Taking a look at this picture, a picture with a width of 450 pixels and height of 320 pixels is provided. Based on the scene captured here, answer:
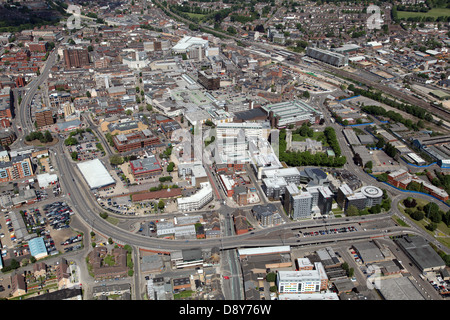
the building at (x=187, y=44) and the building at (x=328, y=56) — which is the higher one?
the building at (x=187, y=44)

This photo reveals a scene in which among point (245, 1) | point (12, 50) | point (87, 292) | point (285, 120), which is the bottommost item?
point (87, 292)

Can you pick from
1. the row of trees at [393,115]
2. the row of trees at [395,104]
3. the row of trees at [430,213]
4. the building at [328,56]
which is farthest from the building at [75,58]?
the row of trees at [430,213]

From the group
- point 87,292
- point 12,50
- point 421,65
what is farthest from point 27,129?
point 421,65

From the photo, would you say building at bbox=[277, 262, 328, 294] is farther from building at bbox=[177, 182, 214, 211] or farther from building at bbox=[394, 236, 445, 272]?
building at bbox=[177, 182, 214, 211]

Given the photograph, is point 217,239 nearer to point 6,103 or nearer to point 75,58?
point 6,103

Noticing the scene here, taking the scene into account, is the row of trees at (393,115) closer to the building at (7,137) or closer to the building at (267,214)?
the building at (267,214)

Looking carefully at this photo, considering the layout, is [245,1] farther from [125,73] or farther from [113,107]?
[113,107]
